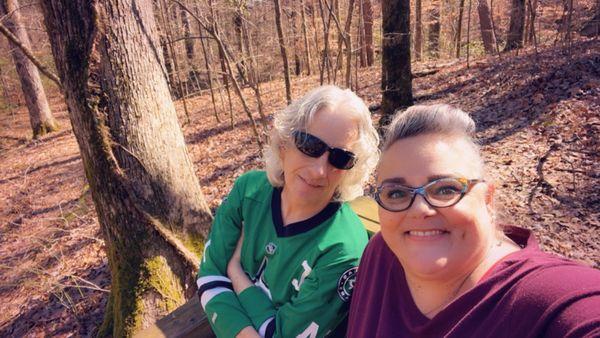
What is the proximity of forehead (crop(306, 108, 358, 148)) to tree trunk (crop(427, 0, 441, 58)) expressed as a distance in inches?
612

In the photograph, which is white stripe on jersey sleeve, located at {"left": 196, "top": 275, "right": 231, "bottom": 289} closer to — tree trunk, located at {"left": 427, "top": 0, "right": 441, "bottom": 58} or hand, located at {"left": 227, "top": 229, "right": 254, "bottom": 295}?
hand, located at {"left": 227, "top": 229, "right": 254, "bottom": 295}

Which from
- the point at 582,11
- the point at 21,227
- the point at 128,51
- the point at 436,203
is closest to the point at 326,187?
the point at 436,203

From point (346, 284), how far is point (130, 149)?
1927mm

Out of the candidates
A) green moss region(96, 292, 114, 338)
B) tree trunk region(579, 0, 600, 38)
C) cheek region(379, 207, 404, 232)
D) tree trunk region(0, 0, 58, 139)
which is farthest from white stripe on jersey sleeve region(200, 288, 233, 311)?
tree trunk region(0, 0, 58, 139)

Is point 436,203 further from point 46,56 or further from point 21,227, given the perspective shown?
point 46,56

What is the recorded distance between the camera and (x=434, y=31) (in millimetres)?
18188

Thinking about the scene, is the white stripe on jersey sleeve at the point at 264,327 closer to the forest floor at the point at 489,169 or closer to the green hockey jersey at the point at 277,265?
the green hockey jersey at the point at 277,265

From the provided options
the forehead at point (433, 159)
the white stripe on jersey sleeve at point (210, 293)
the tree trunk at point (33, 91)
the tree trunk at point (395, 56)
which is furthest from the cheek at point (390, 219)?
the tree trunk at point (33, 91)

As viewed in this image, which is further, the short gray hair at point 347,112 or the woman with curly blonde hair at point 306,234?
the short gray hair at point 347,112

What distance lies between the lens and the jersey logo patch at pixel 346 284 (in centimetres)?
168

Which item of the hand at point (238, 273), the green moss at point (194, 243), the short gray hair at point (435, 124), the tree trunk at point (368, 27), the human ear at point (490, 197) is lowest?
the green moss at point (194, 243)

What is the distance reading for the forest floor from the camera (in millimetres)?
3922

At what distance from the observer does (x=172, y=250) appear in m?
3.01

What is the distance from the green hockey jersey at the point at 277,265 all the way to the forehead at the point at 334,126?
32 centimetres
